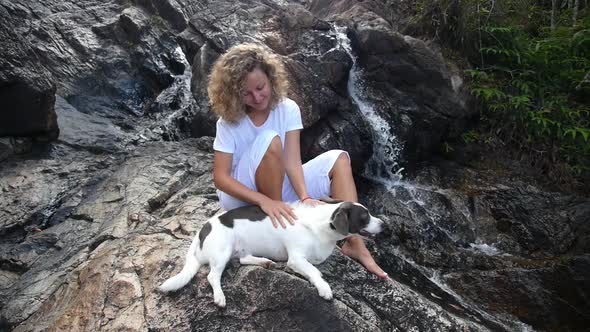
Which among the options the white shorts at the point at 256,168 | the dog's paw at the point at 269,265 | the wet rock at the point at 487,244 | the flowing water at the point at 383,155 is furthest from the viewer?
the flowing water at the point at 383,155

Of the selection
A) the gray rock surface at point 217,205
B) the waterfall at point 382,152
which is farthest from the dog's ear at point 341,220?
the waterfall at point 382,152

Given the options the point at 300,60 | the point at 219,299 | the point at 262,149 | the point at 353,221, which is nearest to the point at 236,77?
the point at 262,149

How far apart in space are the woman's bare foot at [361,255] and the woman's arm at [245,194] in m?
0.74

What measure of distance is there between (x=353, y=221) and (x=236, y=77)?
54.0 inches

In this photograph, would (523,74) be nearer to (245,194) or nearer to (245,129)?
(245,129)

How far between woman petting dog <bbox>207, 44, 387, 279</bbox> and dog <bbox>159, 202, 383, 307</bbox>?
0.33 feet

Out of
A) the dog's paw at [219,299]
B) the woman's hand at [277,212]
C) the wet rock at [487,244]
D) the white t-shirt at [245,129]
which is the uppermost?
the white t-shirt at [245,129]

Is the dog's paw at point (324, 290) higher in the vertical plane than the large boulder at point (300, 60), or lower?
lower

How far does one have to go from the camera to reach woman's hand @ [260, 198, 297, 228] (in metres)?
3.26

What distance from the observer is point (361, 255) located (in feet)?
12.1

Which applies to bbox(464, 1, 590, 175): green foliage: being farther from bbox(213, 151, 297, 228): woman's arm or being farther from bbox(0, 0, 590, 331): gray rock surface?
bbox(213, 151, 297, 228): woman's arm

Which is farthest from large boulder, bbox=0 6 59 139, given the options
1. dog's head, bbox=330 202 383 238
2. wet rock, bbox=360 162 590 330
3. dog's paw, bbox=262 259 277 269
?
dog's head, bbox=330 202 383 238

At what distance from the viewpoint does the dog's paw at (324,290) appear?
9.89 ft

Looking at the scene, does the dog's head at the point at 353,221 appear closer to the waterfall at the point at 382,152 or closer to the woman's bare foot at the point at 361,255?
the woman's bare foot at the point at 361,255
